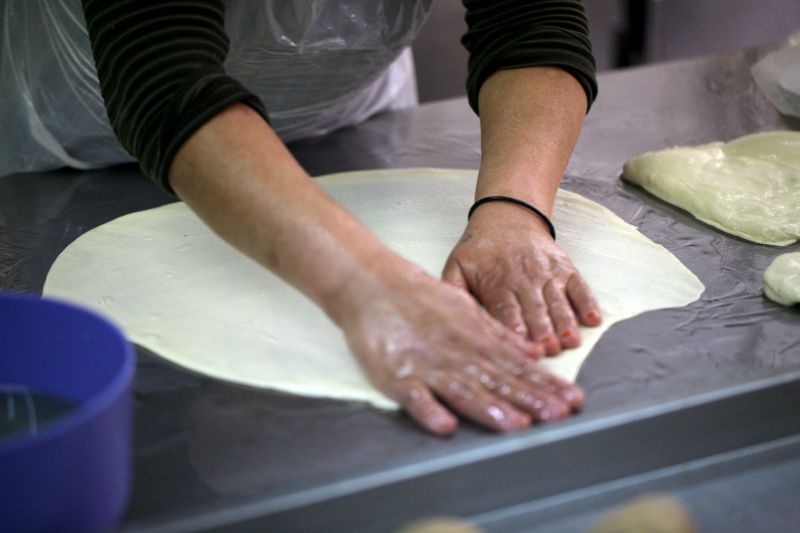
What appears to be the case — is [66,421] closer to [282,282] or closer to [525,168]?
[282,282]

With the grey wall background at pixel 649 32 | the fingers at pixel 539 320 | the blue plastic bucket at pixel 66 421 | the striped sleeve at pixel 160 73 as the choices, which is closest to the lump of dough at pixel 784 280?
the fingers at pixel 539 320

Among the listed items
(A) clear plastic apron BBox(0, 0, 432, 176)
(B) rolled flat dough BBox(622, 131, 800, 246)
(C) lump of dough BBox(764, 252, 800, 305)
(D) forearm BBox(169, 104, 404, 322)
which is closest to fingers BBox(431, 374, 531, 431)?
(D) forearm BBox(169, 104, 404, 322)

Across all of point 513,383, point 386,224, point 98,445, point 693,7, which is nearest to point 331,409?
point 513,383

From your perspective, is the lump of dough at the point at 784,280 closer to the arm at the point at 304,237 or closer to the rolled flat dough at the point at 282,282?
the rolled flat dough at the point at 282,282

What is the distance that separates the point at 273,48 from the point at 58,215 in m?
0.37

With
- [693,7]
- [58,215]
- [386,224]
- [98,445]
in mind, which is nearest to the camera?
[98,445]

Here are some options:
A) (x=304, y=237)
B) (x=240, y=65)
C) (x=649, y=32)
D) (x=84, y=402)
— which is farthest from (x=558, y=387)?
(x=649, y=32)

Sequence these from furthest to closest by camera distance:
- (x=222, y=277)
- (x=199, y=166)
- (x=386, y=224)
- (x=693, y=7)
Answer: (x=693, y=7) < (x=386, y=224) < (x=222, y=277) < (x=199, y=166)

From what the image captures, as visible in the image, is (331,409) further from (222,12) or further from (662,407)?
(222,12)

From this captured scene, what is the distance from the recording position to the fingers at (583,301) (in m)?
0.93

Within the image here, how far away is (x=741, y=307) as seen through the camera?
3.20ft

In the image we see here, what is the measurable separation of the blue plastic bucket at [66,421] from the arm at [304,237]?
0.75 ft

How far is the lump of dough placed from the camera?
956 mm

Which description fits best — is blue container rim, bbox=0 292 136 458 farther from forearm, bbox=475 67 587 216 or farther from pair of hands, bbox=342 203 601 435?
forearm, bbox=475 67 587 216
